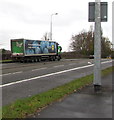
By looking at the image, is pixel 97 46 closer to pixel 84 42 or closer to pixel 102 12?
pixel 102 12

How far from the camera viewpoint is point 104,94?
901 cm

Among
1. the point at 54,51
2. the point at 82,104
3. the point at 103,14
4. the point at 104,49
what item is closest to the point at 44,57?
the point at 54,51

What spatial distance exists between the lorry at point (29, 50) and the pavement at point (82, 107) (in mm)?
26961

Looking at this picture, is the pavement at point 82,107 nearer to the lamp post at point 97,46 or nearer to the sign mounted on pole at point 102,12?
the lamp post at point 97,46

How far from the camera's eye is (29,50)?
118 feet

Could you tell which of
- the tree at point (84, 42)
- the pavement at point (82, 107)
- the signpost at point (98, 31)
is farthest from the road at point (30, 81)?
the tree at point (84, 42)

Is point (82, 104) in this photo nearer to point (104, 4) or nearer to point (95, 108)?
point (95, 108)

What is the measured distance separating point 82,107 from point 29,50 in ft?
96.7

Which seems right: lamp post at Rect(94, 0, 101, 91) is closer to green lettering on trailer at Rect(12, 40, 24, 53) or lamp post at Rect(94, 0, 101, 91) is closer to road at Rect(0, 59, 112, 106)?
road at Rect(0, 59, 112, 106)

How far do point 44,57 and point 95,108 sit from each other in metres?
32.7

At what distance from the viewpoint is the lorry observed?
35.2 metres

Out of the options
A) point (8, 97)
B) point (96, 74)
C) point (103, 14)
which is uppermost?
point (103, 14)

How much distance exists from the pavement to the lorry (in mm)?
26961


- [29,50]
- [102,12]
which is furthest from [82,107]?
[29,50]
